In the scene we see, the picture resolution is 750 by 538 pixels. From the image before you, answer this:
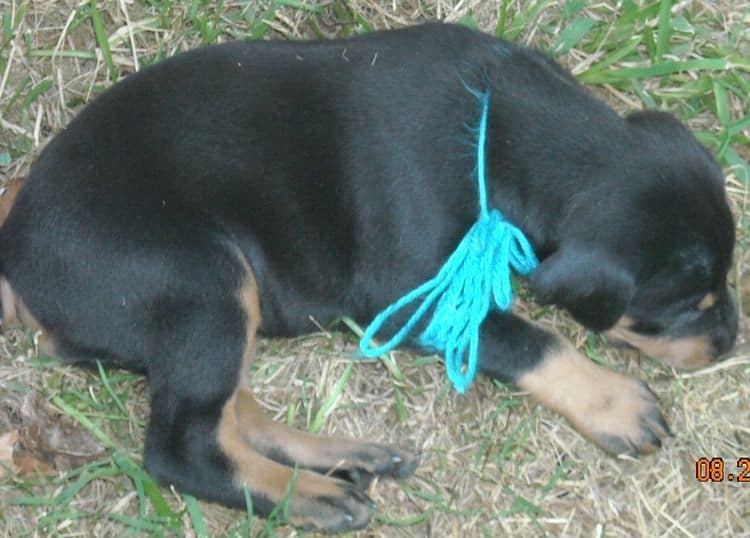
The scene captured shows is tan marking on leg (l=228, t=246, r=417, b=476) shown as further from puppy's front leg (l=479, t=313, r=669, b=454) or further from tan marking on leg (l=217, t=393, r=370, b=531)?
puppy's front leg (l=479, t=313, r=669, b=454)

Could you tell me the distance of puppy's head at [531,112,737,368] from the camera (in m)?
3.87

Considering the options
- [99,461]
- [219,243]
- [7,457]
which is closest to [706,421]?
[219,243]

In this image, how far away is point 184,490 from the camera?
14.2 feet

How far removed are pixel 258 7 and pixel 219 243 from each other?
58.6 inches

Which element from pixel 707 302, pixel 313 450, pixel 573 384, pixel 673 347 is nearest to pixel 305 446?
pixel 313 450

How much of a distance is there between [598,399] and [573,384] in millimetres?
116

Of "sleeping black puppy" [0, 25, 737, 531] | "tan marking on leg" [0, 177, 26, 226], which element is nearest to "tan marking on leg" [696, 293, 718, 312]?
"sleeping black puppy" [0, 25, 737, 531]

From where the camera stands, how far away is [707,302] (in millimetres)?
4238

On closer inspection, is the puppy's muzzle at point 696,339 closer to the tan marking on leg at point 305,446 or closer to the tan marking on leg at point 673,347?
the tan marking on leg at point 673,347

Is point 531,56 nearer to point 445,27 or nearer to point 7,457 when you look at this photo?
point 445,27

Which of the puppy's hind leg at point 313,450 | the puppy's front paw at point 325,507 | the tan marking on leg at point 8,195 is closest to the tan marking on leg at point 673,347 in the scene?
the puppy's hind leg at point 313,450
